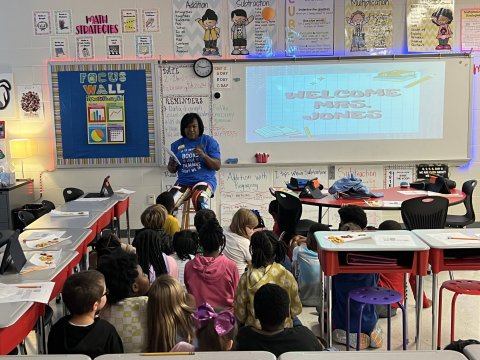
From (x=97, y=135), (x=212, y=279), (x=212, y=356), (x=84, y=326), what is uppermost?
(x=97, y=135)

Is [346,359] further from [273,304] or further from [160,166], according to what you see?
[160,166]

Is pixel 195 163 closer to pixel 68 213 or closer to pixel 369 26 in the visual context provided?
pixel 68 213

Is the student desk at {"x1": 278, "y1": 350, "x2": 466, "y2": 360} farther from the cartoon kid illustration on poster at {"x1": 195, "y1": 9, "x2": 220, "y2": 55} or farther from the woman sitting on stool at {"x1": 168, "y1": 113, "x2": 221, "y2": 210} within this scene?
the cartoon kid illustration on poster at {"x1": 195, "y1": 9, "x2": 220, "y2": 55}

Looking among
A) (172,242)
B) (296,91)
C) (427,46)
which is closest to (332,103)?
(296,91)

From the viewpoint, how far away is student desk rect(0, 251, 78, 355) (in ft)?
6.57

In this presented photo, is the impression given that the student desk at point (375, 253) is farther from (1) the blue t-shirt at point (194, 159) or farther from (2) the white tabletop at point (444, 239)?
(1) the blue t-shirt at point (194, 159)

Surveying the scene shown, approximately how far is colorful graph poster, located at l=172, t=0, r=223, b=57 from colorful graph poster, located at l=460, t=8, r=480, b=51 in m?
2.72

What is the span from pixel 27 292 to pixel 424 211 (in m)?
3.06

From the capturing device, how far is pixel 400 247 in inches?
109

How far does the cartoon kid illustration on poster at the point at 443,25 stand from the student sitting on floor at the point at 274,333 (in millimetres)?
4921

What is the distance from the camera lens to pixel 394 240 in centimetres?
293

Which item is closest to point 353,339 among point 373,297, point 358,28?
point 373,297

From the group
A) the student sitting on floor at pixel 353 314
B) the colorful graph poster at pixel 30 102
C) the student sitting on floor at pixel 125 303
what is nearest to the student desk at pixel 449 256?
the student sitting on floor at pixel 353 314

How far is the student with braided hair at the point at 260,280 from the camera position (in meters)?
2.67
